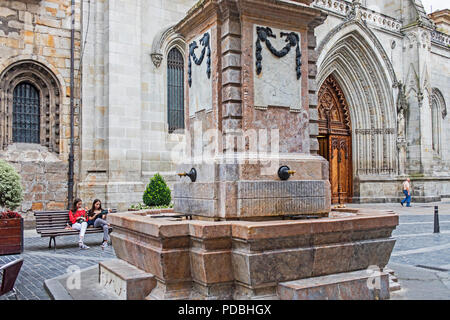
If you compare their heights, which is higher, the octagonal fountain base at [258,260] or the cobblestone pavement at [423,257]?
the octagonal fountain base at [258,260]

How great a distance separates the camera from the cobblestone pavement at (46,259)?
598 centimetres

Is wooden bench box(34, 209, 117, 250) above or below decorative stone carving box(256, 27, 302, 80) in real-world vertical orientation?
below

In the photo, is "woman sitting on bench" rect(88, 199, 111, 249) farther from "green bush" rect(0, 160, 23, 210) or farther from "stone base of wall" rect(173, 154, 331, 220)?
"stone base of wall" rect(173, 154, 331, 220)

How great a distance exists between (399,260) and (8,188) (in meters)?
7.80

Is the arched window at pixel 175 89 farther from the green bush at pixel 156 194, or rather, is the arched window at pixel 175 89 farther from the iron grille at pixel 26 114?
the iron grille at pixel 26 114

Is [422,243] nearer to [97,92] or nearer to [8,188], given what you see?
[8,188]

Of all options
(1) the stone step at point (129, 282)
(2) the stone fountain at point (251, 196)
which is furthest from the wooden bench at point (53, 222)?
(1) the stone step at point (129, 282)

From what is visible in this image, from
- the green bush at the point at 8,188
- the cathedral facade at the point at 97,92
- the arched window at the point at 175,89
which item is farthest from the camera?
the arched window at the point at 175,89

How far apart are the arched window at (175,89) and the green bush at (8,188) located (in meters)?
6.81

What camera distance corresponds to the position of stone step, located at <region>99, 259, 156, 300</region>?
472 cm

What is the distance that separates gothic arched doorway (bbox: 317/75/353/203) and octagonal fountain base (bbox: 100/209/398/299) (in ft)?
55.9

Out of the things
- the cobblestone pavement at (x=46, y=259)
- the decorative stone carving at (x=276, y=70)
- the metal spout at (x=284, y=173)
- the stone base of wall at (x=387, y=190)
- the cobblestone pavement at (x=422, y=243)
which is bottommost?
the cobblestone pavement at (x=46, y=259)

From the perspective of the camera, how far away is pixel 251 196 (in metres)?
5.17

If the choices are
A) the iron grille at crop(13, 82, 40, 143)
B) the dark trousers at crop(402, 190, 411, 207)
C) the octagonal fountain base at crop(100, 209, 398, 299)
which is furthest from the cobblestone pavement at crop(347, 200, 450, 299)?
the iron grille at crop(13, 82, 40, 143)
